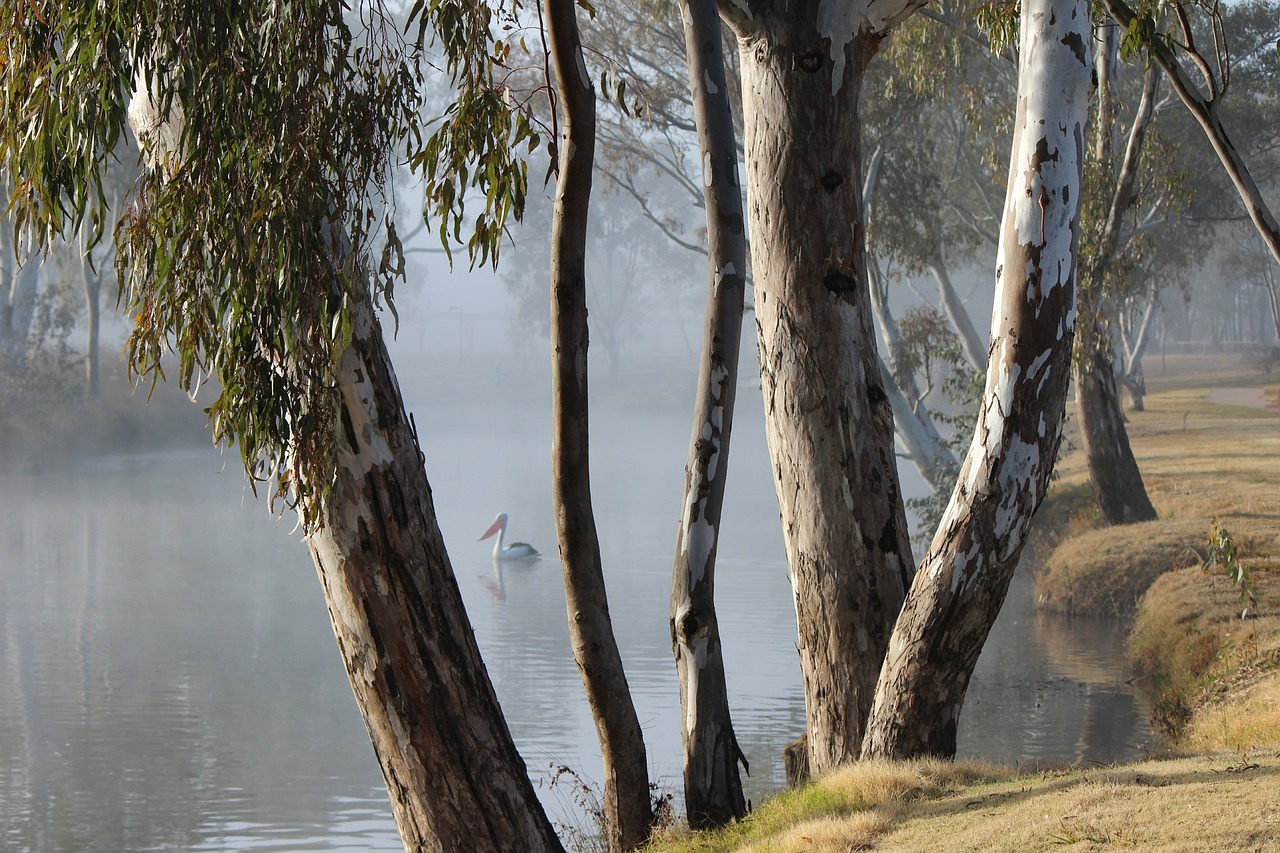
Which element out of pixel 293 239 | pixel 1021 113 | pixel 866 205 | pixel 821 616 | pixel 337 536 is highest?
pixel 866 205

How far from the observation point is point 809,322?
13.5 ft

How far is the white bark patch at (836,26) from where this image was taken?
4.14 meters

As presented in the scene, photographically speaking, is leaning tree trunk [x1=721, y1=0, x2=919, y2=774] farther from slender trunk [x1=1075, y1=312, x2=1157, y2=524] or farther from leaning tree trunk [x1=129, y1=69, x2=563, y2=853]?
slender trunk [x1=1075, y1=312, x2=1157, y2=524]

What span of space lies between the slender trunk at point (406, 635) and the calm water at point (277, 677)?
34.6 inches

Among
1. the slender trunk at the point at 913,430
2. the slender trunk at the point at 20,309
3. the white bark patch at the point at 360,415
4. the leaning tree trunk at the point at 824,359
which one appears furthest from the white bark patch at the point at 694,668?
the slender trunk at the point at 20,309

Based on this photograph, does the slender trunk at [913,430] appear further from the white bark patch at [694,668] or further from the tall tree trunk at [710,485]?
the white bark patch at [694,668]

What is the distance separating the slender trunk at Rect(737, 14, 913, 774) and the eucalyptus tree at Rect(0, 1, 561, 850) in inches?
38.0

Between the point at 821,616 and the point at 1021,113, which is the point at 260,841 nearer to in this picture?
the point at 821,616

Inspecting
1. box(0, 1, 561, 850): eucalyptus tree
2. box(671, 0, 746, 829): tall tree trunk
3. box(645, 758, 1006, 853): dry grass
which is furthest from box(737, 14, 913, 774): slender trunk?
box(0, 1, 561, 850): eucalyptus tree

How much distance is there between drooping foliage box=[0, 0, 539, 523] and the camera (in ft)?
10.9

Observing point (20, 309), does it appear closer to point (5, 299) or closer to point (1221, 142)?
point (5, 299)

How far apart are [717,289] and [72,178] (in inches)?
73.3

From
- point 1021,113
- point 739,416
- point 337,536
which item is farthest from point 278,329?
point 739,416

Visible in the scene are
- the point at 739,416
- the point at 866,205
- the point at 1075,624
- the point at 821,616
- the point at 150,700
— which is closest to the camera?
the point at 821,616
